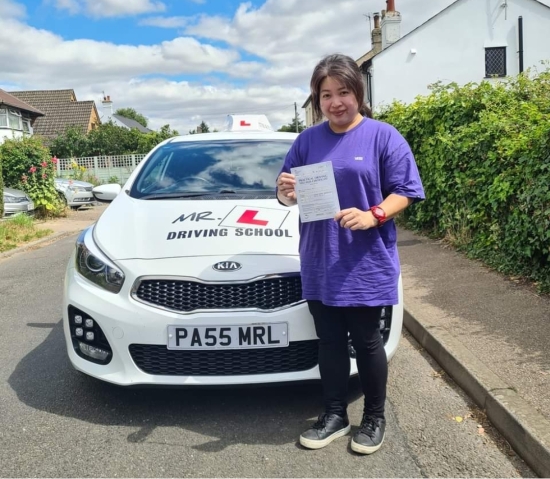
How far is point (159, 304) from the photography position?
3029mm

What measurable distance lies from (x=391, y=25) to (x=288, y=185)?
30723mm

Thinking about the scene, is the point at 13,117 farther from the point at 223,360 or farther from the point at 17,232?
the point at 223,360

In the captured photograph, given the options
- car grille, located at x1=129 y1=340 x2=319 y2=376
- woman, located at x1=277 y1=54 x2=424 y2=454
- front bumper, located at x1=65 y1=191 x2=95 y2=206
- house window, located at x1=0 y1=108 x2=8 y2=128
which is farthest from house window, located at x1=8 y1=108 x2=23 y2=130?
woman, located at x1=277 y1=54 x2=424 y2=454

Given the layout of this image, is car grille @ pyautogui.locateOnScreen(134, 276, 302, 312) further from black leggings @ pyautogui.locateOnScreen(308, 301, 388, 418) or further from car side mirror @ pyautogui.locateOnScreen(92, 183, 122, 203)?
car side mirror @ pyautogui.locateOnScreen(92, 183, 122, 203)

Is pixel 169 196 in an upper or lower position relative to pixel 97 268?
upper

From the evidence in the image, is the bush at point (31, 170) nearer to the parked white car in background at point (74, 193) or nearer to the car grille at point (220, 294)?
the parked white car in background at point (74, 193)

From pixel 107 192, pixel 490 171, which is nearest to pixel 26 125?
pixel 107 192

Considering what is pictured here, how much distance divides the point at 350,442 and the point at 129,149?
4291cm

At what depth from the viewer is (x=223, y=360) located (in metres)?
3.02

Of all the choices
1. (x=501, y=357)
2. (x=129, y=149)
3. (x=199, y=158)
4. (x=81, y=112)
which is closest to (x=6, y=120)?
(x=129, y=149)

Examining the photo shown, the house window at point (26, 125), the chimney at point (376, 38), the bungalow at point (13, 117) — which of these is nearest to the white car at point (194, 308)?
the bungalow at point (13, 117)

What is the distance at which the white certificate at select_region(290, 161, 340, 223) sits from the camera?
261 centimetres

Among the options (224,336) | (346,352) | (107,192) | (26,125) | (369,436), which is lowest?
(369,436)

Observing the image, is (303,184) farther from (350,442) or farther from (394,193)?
(350,442)
